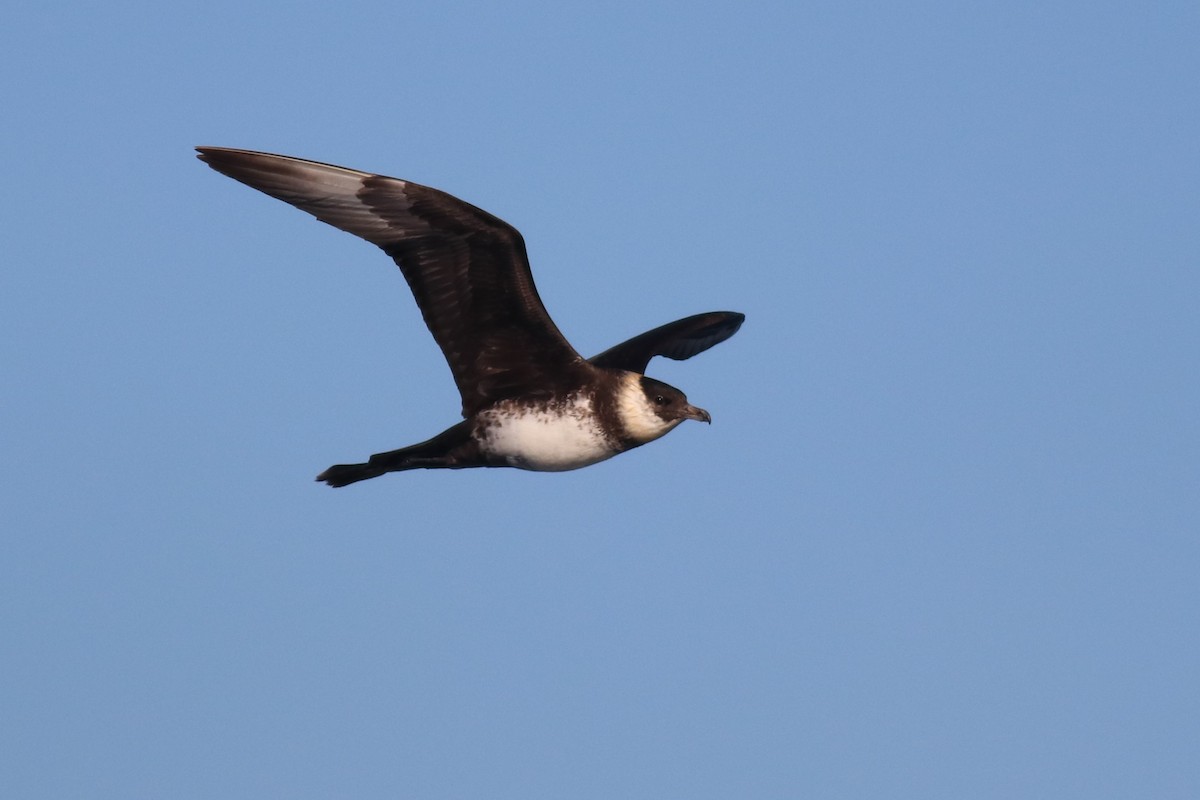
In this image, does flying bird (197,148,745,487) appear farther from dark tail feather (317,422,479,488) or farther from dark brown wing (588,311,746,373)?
dark brown wing (588,311,746,373)

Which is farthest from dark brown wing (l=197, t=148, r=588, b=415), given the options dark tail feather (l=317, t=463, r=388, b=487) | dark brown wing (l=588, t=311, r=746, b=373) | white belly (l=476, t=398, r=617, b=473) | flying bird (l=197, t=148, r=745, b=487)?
dark brown wing (l=588, t=311, r=746, b=373)

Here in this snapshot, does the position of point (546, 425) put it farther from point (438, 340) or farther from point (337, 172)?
point (337, 172)

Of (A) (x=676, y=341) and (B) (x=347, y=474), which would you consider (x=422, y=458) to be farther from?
(A) (x=676, y=341)

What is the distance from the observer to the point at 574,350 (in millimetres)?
10734

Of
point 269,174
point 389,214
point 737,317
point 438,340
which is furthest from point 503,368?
point 737,317

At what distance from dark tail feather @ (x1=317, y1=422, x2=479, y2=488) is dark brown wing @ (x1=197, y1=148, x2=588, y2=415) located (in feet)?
0.73

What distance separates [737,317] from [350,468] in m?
4.15

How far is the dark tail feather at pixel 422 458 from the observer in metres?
10.9

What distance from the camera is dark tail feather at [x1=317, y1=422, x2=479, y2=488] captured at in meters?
10.9

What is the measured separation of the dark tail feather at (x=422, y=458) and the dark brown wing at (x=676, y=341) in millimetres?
1392

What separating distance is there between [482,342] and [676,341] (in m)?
2.86

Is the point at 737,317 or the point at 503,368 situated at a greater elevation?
the point at 737,317

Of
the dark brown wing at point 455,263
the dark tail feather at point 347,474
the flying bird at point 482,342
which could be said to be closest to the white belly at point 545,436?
the flying bird at point 482,342

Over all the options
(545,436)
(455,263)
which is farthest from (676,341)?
(455,263)
